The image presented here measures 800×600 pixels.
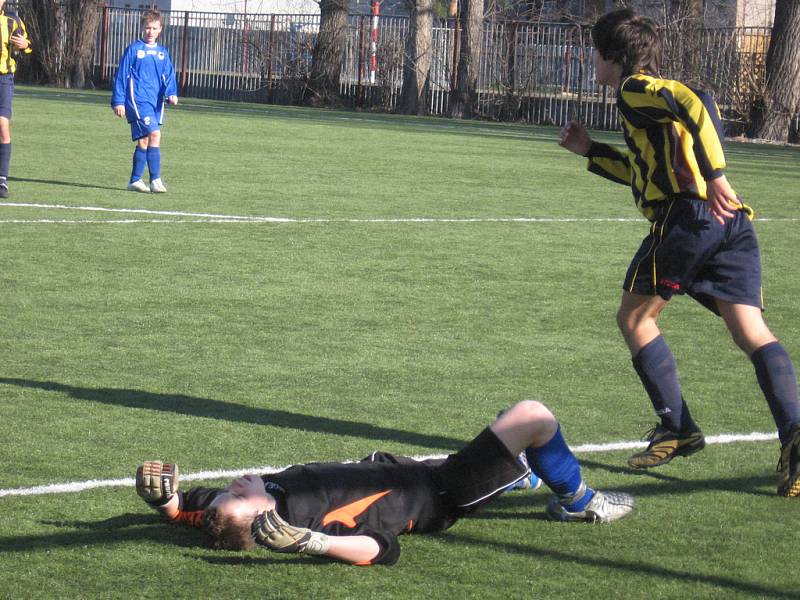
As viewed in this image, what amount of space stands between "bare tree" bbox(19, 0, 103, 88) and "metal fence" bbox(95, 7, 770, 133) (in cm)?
172

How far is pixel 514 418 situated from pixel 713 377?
9.26ft

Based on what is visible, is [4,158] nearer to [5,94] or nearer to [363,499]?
[5,94]

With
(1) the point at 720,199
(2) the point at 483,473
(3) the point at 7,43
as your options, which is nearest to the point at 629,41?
(1) the point at 720,199

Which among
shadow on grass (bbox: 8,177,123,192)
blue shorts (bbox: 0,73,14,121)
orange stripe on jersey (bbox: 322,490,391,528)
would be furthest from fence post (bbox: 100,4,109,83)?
orange stripe on jersey (bbox: 322,490,391,528)

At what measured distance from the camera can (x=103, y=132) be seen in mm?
22547

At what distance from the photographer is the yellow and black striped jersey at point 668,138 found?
5.04 metres

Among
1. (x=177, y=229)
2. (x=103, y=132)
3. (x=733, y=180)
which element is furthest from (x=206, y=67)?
(x=177, y=229)

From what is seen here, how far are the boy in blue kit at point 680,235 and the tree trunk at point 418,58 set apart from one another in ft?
98.8

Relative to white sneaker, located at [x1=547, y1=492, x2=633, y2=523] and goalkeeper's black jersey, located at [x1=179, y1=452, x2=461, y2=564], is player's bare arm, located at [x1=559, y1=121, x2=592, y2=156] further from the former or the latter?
goalkeeper's black jersey, located at [x1=179, y1=452, x2=461, y2=564]

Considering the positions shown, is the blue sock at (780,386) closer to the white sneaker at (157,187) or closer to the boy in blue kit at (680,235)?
the boy in blue kit at (680,235)

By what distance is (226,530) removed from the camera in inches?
167

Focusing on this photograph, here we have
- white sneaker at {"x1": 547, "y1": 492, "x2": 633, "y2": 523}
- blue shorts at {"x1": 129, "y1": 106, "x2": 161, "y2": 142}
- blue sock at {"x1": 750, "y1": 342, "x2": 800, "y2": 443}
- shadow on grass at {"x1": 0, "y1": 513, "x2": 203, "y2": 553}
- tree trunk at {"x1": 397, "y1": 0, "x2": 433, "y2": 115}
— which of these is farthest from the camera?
tree trunk at {"x1": 397, "y1": 0, "x2": 433, "y2": 115}

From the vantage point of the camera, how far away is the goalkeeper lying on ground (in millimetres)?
4227

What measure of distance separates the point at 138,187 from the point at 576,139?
30.9 ft
